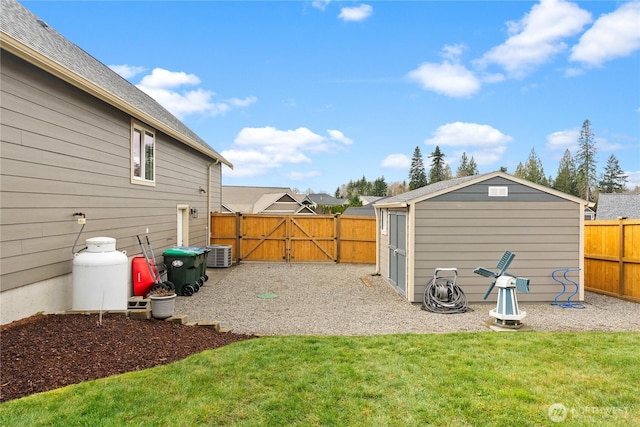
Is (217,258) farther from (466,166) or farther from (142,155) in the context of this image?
(466,166)

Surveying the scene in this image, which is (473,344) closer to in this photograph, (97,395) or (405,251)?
(405,251)

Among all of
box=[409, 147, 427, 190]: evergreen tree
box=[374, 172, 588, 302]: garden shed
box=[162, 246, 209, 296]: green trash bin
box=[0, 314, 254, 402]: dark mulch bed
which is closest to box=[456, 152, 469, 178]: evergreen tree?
box=[409, 147, 427, 190]: evergreen tree

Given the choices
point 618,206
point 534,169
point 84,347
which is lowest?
point 84,347

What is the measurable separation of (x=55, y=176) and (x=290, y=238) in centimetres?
964

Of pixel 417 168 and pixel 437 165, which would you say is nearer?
pixel 437 165

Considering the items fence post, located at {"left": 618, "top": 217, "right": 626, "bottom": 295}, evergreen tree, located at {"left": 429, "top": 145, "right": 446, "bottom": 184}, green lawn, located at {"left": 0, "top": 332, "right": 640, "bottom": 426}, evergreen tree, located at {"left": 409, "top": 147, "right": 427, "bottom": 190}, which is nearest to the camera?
green lawn, located at {"left": 0, "top": 332, "right": 640, "bottom": 426}

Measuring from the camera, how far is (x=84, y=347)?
4160 mm

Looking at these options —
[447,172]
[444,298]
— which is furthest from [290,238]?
[447,172]

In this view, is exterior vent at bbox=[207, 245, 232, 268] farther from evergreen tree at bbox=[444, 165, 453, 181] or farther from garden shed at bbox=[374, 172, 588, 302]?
evergreen tree at bbox=[444, 165, 453, 181]

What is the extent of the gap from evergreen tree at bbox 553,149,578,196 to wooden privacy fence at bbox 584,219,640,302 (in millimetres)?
51670

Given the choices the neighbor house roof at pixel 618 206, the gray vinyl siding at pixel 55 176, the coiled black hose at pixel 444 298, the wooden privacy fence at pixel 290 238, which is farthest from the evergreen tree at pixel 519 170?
the gray vinyl siding at pixel 55 176

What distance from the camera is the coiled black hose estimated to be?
7.30m

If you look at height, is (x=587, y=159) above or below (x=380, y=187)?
above

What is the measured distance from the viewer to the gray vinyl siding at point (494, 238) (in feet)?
26.0
